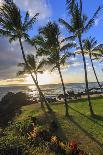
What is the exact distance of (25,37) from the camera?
3562cm

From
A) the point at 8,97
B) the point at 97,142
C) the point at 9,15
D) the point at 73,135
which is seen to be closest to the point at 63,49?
the point at 9,15

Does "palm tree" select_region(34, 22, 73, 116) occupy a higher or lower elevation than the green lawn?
higher

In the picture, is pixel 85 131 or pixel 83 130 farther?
pixel 83 130

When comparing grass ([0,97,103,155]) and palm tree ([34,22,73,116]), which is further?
palm tree ([34,22,73,116])

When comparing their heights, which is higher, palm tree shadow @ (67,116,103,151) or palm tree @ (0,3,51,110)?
palm tree @ (0,3,51,110)

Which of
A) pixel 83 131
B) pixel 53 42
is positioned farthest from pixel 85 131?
pixel 53 42

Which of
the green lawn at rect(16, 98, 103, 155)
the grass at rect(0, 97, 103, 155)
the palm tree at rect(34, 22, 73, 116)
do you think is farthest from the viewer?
the palm tree at rect(34, 22, 73, 116)

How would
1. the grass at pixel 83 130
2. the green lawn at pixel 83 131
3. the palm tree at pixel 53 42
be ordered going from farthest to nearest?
the palm tree at pixel 53 42 → the green lawn at pixel 83 131 → the grass at pixel 83 130

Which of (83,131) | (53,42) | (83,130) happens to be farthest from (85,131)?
(53,42)

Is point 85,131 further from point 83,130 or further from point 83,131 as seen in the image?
point 83,130

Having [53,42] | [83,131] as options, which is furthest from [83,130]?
[53,42]

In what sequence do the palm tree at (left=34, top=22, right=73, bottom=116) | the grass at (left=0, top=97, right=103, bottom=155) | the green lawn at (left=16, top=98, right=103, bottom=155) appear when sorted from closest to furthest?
the grass at (left=0, top=97, right=103, bottom=155), the green lawn at (left=16, top=98, right=103, bottom=155), the palm tree at (left=34, top=22, right=73, bottom=116)

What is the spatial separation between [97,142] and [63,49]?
15.1 m

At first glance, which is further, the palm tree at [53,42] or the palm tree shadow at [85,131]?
the palm tree at [53,42]
